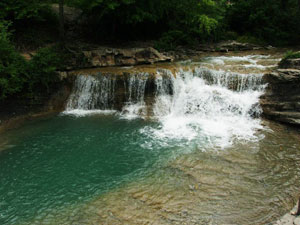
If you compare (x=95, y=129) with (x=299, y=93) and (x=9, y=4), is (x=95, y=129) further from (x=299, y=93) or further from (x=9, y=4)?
(x=9, y=4)

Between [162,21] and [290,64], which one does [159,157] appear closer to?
[290,64]

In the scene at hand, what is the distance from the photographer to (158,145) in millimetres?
8453

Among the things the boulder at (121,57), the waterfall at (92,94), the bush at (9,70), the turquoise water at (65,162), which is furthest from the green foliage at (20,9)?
the turquoise water at (65,162)

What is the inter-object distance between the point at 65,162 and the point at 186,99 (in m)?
6.17

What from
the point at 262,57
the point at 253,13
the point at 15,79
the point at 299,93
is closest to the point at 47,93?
the point at 15,79

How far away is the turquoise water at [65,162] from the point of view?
20.0 feet

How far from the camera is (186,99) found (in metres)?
11.6

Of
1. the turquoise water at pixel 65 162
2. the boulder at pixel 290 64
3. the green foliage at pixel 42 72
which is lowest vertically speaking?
the turquoise water at pixel 65 162

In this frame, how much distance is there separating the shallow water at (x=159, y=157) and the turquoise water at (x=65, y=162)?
1.3 inches

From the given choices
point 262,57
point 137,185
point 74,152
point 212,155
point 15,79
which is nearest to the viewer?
point 137,185

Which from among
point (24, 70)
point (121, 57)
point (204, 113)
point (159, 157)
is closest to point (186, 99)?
point (204, 113)

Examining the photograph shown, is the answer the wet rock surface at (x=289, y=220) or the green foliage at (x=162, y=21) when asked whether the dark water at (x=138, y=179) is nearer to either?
the wet rock surface at (x=289, y=220)

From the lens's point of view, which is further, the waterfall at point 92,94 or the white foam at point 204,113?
the waterfall at point 92,94

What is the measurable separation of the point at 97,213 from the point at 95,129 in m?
4.89
